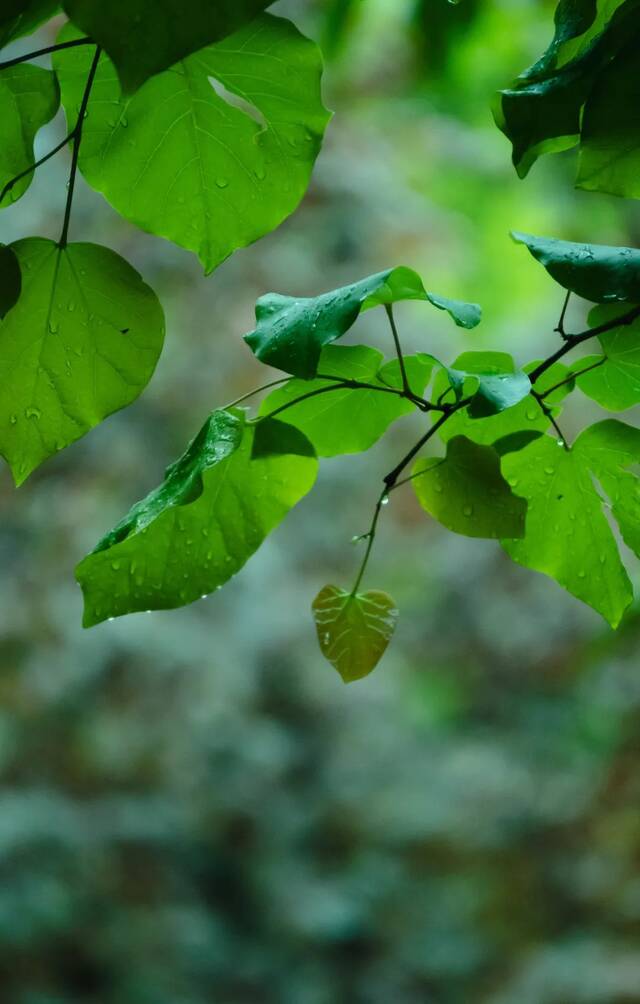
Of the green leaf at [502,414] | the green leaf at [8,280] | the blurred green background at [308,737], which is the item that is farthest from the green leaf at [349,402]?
the blurred green background at [308,737]

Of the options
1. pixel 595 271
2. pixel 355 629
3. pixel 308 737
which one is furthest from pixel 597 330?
pixel 308 737

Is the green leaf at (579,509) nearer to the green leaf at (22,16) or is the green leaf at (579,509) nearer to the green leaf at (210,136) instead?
the green leaf at (210,136)

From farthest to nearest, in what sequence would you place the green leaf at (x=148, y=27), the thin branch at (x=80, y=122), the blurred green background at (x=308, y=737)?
the blurred green background at (x=308, y=737) → the thin branch at (x=80, y=122) → the green leaf at (x=148, y=27)

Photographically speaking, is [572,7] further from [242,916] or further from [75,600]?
[242,916]

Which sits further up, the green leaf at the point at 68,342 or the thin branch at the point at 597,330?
the green leaf at the point at 68,342

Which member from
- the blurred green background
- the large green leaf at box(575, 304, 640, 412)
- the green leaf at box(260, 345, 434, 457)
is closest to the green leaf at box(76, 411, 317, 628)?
the green leaf at box(260, 345, 434, 457)

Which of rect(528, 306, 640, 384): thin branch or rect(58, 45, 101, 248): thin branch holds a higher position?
rect(58, 45, 101, 248): thin branch

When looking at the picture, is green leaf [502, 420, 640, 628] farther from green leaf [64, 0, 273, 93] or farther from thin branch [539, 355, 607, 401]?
green leaf [64, 0, 273, 93]
